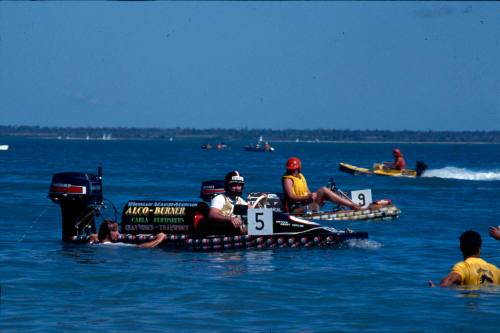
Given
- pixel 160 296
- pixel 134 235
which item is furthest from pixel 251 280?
pixel 134 235

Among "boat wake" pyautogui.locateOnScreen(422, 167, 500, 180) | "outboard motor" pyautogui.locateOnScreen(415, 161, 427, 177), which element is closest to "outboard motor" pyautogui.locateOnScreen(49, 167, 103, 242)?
"outboard motor" pyautogui.locateOnScreen(415, 161, 427, 177)

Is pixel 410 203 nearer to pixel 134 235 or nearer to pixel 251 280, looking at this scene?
pixel 134 235

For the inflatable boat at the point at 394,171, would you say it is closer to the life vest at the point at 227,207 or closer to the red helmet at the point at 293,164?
the red helmet at the point at 293,164

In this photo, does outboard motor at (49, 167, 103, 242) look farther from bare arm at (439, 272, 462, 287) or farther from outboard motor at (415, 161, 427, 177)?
outboard motor at (415, 161, 427, 177)

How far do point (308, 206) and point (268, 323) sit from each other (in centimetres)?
1135

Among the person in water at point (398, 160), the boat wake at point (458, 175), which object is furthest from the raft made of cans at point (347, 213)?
the boat wake at point (458, 175)

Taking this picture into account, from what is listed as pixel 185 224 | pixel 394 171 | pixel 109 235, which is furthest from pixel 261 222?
pixel 394 171

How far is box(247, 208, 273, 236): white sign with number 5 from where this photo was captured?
1814 cm

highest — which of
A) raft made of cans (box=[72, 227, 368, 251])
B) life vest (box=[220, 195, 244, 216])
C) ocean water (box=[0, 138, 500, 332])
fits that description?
life vest (box=[220, 195, 244, 216])

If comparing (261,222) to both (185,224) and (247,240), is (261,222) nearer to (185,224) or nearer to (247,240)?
(247,240)

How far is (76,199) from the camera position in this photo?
18438 mm

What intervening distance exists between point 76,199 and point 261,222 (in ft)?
11.3

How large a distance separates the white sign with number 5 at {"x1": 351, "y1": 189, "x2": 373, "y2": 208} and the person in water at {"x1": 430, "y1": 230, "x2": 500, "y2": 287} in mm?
13369

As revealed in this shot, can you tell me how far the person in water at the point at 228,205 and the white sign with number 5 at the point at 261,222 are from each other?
235 millimetres
